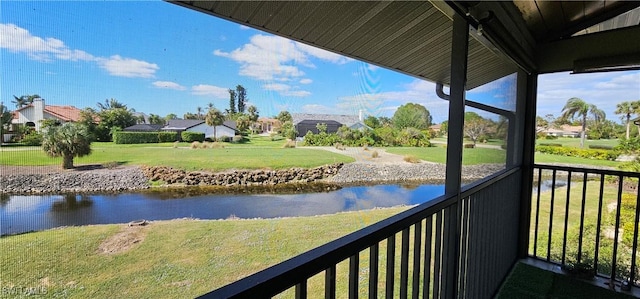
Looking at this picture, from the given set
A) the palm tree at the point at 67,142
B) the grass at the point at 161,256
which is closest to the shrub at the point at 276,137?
the grass at the point at 161,256

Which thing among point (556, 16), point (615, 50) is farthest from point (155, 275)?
point (615, 50)

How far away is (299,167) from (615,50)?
3.92 metres

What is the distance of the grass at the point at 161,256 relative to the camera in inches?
61.2

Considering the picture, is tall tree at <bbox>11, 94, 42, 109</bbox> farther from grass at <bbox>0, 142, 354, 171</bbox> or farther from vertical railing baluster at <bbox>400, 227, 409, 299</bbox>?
vertical railing baluster at <bbox>400, 227, 409, 299</bbox>

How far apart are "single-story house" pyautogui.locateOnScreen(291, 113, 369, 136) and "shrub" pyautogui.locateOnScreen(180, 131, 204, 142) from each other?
1768 mm

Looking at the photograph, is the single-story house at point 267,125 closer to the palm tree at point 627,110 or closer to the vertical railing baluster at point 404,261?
the vertical railing baluster at point 404,261

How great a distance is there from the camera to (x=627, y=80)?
2.43 metres

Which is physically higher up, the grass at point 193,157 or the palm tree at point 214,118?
the palm tree at point 214,118

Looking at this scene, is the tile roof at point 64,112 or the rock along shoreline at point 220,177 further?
the rock along shoreline at point 220,177

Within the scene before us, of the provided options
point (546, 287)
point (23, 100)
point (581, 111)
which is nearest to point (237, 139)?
point (23, 100)

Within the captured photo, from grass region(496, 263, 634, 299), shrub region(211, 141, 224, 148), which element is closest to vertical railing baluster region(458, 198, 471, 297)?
grass region(496, 263, 634, 299)

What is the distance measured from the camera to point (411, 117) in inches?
187

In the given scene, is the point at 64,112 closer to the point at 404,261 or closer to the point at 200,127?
the point at 200,127

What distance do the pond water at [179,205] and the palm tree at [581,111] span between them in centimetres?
159
